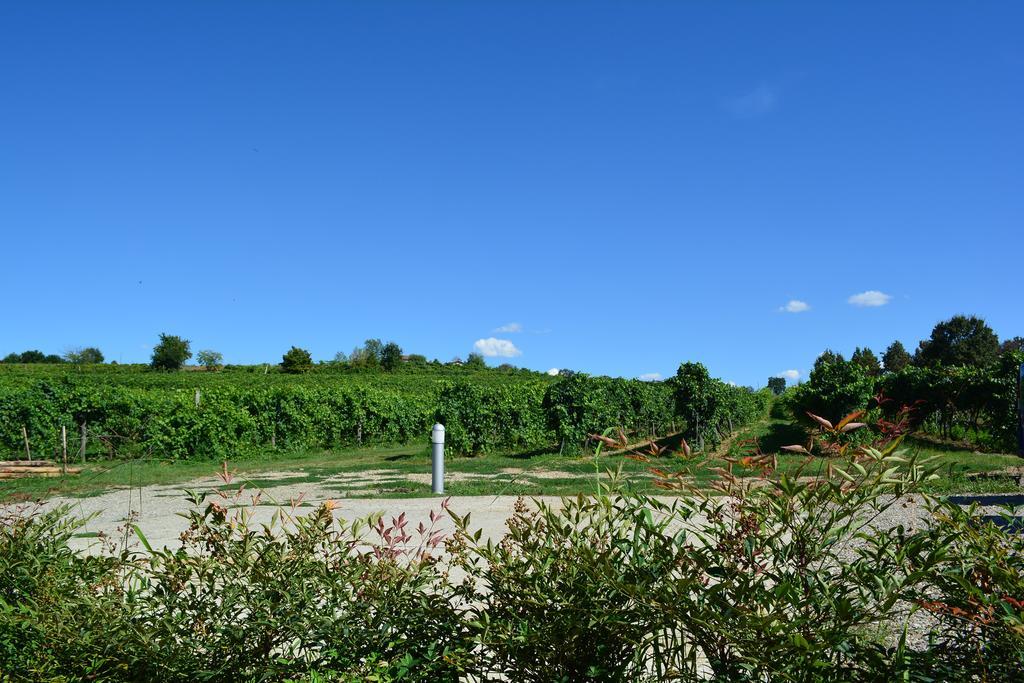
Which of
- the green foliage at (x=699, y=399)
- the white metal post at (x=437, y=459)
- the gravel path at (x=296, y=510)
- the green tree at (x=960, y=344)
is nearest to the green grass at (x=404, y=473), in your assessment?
the white metal post at (x=437, y=459)

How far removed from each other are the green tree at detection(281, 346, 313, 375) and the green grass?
49228mm

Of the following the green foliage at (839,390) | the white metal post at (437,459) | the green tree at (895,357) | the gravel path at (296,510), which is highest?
the green tree at (895,357)

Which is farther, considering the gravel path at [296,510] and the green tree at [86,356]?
the green tree at [86,356]

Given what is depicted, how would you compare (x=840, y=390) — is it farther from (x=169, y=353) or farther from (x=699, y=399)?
(x=169, y=353)

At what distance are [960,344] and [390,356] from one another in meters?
53.2

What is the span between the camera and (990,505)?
9.64 meters

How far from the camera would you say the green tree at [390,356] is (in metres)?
74.6

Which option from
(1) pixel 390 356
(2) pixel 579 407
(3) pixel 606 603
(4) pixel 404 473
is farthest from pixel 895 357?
(3) pixel 606 603

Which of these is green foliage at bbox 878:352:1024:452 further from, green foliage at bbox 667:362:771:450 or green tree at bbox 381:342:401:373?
green tree at bbox 381:342:401:373

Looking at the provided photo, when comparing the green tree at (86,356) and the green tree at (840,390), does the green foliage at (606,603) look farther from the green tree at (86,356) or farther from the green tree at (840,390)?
the green tree at (86,356)

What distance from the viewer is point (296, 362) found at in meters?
69.6

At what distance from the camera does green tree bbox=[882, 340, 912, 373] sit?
74.0m

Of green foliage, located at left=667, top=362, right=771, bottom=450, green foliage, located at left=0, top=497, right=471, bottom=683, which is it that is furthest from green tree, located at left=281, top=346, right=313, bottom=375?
green foliage, located at left=0, top=497, right=471, bottom=683

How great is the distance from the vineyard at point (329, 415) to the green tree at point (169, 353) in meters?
53.9
